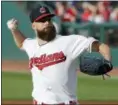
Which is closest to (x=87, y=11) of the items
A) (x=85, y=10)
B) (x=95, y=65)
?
(x=85, y=10)

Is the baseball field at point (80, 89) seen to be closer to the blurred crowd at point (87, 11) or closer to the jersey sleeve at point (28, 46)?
the blurred crowd at point (87, 11)

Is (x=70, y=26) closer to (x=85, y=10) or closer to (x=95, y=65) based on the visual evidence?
(x=85, y=10)

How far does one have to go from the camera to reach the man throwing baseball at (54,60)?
3447mm

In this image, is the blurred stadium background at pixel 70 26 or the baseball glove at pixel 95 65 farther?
the blurred stadium background at pixel 70 26

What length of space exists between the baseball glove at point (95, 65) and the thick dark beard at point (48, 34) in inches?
13.8

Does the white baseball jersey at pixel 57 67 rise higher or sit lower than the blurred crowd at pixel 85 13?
lower

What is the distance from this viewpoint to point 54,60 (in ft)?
11.5

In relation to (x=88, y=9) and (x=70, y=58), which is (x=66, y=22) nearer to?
(x=88, y=9)

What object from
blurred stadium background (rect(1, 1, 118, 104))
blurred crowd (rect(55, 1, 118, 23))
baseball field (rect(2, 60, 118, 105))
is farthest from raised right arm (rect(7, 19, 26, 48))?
blurred crowd (rect(55, 1, 118, 23))

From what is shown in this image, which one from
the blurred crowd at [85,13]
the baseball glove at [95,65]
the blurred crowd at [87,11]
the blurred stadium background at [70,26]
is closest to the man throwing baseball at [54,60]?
the baseball glove at [95,65]

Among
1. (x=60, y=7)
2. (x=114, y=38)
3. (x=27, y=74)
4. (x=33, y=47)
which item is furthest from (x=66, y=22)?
(x=33, y=47)

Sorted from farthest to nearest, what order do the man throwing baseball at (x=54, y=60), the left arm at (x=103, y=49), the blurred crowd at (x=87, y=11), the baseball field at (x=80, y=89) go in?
the blurred crowd at (x=87, y=11), the baseball field at (x=80, y=89), the man throwing baseball at (x=54, y=60), the left arm at (x=103, y=49)

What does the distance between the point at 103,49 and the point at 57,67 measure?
388 millimetres

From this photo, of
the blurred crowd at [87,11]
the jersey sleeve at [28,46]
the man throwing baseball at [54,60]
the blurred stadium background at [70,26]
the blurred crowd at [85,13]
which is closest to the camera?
the man throwing baseball at [54,60]
